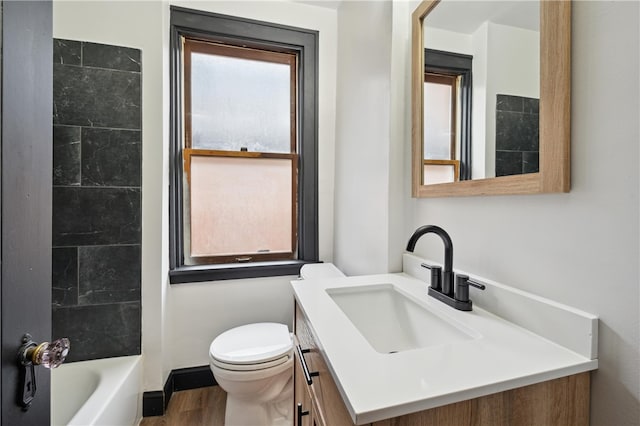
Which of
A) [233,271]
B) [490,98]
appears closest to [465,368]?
[490,98]

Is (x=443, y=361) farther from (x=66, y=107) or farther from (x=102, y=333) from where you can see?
(x=66, y=107)

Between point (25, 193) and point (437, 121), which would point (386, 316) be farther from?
point (25, 193)

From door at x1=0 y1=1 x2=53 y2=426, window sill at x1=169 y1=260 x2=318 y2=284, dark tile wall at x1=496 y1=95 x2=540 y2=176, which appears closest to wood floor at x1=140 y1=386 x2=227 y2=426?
window sill at x1=169 y1=260 x2=318 y2=284

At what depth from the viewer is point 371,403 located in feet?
1.56

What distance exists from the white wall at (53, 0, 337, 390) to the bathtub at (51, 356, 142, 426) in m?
0.11

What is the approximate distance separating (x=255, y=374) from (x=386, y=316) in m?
0.70

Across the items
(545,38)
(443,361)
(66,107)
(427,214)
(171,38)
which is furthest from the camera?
(171,38)

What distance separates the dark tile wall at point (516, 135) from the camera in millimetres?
752

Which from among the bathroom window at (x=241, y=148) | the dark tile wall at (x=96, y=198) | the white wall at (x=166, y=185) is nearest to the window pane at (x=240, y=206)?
the bathroom window at (x=241, y=148)

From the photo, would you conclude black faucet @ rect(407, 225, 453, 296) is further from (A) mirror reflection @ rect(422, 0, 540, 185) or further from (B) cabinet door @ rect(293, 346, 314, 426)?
(B) cabinet door @ rect(293, 346, 314, 426)

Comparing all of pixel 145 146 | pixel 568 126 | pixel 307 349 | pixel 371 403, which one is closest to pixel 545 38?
pixel 568 126

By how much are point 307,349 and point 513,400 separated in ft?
1.78

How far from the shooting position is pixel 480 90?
946 millimetres

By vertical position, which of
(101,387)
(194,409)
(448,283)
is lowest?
(194,409)
